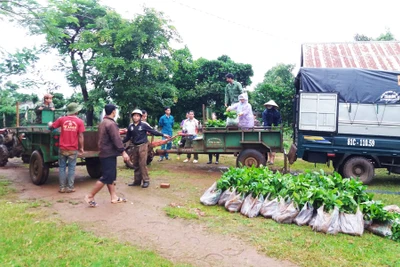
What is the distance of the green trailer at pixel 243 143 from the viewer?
8719 millimetres

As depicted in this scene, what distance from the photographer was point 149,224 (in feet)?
16.8

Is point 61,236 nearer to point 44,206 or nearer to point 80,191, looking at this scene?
point 44,206

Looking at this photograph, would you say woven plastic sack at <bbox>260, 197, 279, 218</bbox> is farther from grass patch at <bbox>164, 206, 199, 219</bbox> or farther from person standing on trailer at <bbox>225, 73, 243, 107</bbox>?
person standing on trailer at <bbox>225, 73, 243, 107</bbox>

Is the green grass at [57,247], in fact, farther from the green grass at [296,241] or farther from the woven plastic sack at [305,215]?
the woven plastic sack at [305,215]

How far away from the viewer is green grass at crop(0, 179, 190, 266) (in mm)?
3730

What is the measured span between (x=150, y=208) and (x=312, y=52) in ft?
30.6

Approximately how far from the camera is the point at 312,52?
12.5m

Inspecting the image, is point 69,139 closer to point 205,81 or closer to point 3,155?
point 3,155

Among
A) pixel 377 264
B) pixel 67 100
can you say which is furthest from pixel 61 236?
pixel 67 100

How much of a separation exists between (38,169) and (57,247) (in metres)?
4.05

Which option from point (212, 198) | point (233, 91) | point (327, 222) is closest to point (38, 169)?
point (212, 198)

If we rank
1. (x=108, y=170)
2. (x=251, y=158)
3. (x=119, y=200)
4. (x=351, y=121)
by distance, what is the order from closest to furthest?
(x=108, y=170), (x=119, y=200), (x=351, y=121), (x=251, y=158)

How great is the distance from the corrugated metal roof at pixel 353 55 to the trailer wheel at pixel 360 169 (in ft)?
13.3

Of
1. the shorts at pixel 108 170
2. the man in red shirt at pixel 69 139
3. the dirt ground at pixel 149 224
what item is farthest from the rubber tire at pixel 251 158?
the man in red shirt at pixel 69 139
